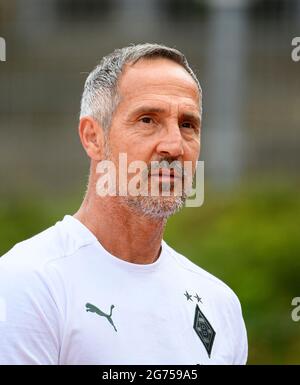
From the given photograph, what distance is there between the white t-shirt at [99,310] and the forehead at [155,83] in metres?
0.49

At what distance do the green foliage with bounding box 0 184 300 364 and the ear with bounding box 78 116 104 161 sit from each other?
3.82 metres

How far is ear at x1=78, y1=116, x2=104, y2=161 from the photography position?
10.7 feet

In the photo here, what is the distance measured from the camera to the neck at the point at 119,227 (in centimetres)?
318

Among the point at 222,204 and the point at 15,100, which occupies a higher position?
the point at 15,100

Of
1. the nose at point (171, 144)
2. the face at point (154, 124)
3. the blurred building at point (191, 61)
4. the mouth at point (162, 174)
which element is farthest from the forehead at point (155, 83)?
the blurred building at point (191, 61)

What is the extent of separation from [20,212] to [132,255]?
16.8ft

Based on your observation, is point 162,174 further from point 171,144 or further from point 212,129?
point 212,129

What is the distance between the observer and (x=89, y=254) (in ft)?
10.2

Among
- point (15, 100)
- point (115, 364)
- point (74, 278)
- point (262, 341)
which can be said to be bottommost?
point (262, 341)

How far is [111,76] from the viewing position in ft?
10.7

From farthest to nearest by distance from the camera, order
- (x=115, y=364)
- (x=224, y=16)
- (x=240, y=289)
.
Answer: (x=224, y=16) → (x=240, y=289) → (x=115, y=364)

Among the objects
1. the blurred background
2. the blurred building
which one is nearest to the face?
the blurred background
